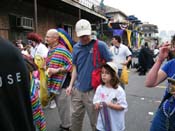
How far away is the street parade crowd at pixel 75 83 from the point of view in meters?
1.09

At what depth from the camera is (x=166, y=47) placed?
7.50 feet

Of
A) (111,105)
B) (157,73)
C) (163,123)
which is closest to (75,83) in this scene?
(111,105)

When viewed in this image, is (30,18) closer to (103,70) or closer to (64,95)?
(64,95)

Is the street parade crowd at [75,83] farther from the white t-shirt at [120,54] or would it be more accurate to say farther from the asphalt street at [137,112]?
the asphalt street at [137,112]

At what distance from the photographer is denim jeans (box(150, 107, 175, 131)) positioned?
2.27 metres

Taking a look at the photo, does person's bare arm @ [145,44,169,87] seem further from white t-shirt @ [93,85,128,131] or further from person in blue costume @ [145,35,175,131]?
white t-shirt @ [93,85,128,131]

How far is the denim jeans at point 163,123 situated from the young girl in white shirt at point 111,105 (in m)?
0.65

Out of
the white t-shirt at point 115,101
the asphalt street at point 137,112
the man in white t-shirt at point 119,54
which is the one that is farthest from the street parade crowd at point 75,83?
the asphalt street at point 137,112

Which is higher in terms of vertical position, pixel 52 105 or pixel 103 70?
pixel 103 70

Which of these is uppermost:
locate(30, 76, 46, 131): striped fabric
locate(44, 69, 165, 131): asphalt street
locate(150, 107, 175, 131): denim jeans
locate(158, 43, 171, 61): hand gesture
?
locate(158, 43, 171, 61): hand gesture

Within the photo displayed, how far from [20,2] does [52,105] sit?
5298 millimetres

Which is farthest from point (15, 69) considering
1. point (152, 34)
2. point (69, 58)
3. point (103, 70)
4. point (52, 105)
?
point (152, 34)

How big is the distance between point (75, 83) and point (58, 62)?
619 millimetres

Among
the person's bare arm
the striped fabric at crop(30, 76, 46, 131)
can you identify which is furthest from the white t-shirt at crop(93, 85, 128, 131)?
the striped fabric at crop(30, 76, 46, 131)
